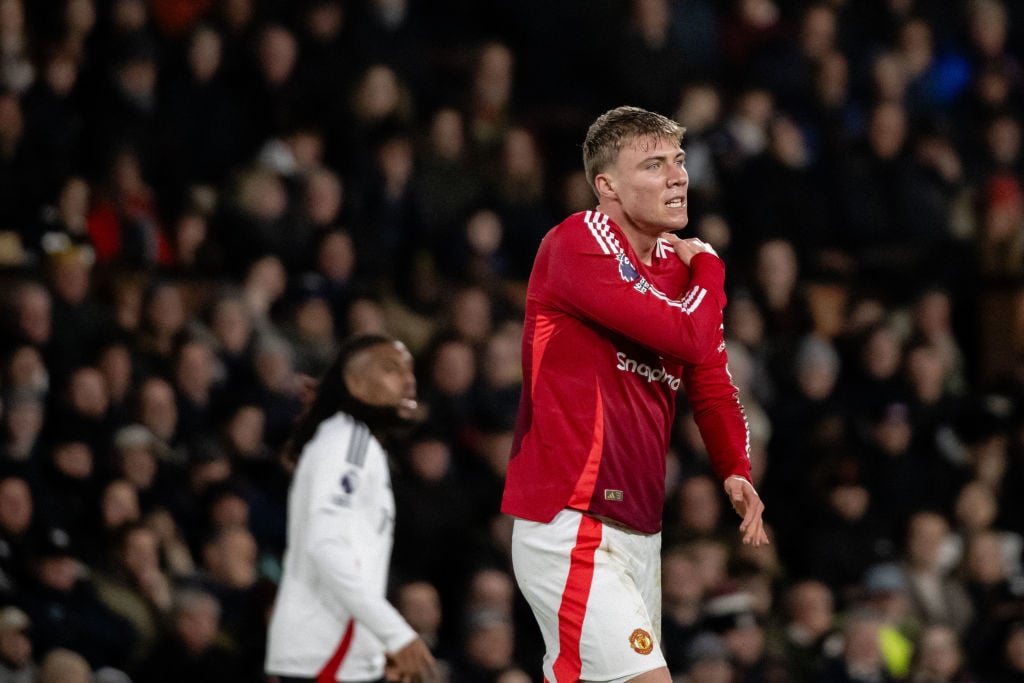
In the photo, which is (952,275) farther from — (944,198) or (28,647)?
(28,647)

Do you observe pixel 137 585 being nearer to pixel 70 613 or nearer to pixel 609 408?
pixel 70 613

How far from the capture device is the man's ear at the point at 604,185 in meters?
5.31

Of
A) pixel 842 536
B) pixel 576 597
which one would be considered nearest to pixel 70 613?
pixel 576 597

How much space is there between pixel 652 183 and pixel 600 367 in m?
0.61

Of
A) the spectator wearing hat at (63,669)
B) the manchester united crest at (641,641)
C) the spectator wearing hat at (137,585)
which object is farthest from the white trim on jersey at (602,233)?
the spectator wearing hat at (137,585)

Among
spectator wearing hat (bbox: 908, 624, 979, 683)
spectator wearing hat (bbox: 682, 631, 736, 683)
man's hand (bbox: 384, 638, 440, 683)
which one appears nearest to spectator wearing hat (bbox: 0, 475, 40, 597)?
man's hand (bbox: 384, 638, 440, 683)

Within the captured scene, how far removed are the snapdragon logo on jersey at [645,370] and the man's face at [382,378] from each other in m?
1.47

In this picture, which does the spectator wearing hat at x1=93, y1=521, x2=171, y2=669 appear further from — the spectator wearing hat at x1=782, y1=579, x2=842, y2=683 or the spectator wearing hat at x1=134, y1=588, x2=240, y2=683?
the spectator wearing hat at x1=782, y1=579, x2=842, y2=683

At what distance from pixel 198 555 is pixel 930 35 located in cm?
856

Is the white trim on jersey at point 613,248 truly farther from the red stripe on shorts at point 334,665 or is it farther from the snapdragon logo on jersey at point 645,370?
the red stripe on shorts at point 334,665

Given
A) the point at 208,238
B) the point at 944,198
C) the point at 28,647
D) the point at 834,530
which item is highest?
the point at 944,198

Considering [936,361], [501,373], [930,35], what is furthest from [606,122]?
[930,35]

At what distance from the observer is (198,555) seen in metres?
8.95

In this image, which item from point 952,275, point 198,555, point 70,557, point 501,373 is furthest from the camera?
point 952,275
